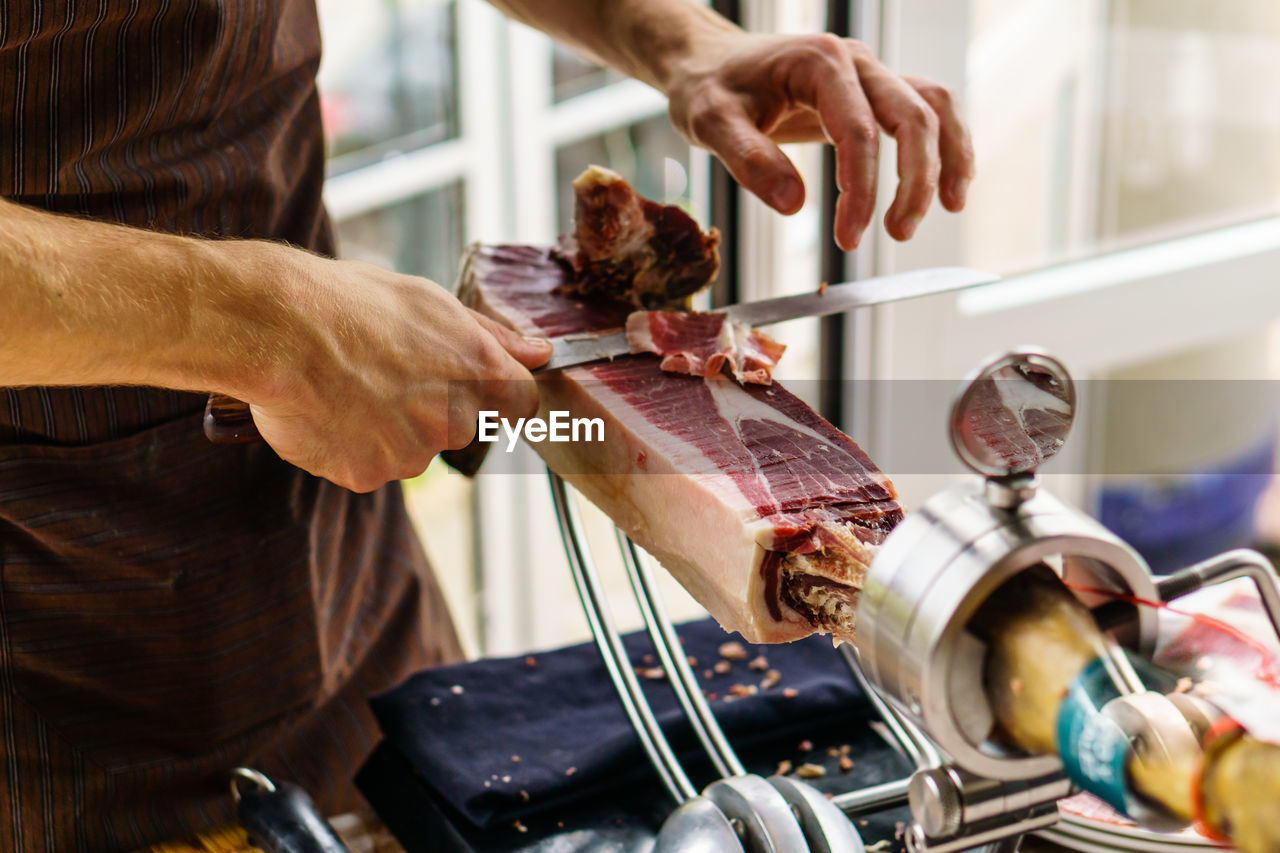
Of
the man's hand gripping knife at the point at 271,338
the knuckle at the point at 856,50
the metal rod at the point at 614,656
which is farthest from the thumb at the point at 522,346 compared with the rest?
the knuckle at the point at 856,50

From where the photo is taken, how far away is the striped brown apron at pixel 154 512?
3.74ft

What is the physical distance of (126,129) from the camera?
116 cm

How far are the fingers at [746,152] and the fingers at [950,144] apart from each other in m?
0.21

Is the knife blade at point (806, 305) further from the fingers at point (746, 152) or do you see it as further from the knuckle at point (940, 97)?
the knuckle at point (940, 97)

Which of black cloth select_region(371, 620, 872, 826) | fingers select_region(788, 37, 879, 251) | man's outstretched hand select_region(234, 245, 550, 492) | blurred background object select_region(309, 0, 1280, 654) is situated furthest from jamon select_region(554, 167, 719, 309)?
blurred background object select_region(309, 0, 1280, 654)

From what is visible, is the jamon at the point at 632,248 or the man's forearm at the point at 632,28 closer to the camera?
the jamon at the point at 632,248

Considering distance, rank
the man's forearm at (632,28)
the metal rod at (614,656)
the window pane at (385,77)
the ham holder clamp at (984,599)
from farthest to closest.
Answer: the window pane at (385,77) → the man's forearm at (632,28) → the metal rod at (614,656) → the ham holder clamp at (984,599)

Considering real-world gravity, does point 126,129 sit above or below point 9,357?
above

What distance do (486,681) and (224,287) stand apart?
2.09ft

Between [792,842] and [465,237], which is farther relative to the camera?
[465,237]

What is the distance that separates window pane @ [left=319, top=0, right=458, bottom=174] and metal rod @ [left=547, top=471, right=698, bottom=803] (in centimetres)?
186

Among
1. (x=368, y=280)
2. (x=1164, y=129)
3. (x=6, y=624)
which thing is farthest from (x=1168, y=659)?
(x=1164, y=129)

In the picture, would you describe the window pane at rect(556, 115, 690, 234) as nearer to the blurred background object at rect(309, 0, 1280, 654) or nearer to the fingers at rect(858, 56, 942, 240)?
the blurred background object at rect(309, 0, 1280, 654)

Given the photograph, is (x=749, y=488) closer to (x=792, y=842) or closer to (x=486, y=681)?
(x=792, y=842)
